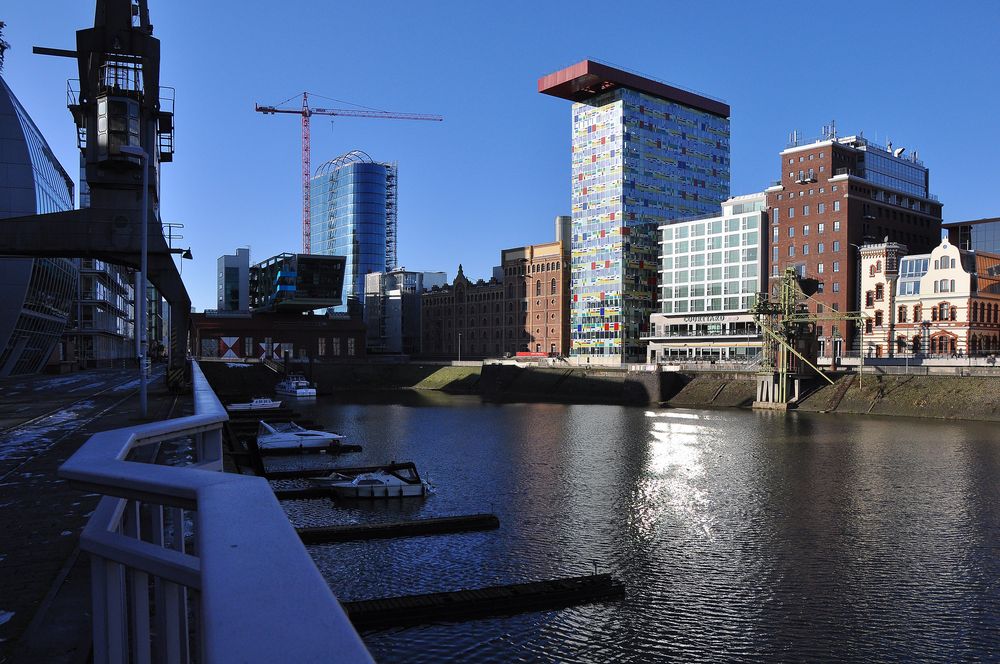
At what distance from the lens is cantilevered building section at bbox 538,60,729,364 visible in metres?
163

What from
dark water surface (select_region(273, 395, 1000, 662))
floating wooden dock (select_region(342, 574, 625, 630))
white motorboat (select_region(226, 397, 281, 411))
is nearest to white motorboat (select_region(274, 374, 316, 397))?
white motorboat (select_region(226, 397, 281, 411))

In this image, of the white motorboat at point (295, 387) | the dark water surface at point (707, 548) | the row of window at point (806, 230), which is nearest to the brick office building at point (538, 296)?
the row of window at point (806, 230)

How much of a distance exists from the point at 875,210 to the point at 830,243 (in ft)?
34.1

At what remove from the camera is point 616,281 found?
162375 millimetres

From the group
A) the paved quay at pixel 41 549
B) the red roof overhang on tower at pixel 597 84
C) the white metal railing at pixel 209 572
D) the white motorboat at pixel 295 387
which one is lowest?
the white motorboat at pixel 295 387

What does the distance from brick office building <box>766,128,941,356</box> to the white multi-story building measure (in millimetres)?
5038

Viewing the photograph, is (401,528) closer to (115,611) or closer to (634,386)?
(115,611)

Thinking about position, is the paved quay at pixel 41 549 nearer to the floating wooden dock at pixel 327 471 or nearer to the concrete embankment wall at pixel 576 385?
the floating wooden dock at pixel 327 471

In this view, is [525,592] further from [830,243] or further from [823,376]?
[830,243]

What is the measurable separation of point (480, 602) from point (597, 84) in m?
160

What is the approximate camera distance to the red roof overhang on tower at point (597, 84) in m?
164

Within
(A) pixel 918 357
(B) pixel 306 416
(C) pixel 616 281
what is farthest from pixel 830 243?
(B) pixel 306 416

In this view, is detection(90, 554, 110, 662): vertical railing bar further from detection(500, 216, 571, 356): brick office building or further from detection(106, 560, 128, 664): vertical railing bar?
detection(500, 216, 571, 356): brick office building

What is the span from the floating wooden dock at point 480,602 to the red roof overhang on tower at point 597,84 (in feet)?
504
